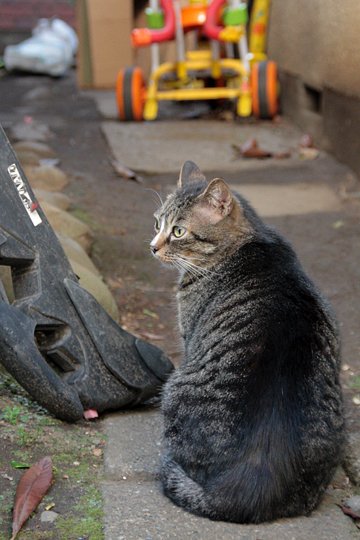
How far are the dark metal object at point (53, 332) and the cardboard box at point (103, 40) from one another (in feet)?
24.6

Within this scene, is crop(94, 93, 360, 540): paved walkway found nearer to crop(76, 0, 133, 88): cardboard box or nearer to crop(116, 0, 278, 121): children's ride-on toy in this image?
crop(116, 0, 278, 121): children's ride-on toy

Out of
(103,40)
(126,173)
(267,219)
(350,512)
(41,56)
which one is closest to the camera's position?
(350,512)

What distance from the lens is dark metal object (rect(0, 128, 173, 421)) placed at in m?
2.96

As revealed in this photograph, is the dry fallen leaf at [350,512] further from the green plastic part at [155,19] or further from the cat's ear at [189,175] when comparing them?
the green plastic part at [155,19]

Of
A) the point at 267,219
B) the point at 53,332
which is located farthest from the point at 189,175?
the point at 267,219

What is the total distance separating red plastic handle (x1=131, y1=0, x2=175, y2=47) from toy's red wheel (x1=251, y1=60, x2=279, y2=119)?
869 millimetres

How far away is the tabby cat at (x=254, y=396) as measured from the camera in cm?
249

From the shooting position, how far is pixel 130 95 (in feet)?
27.0

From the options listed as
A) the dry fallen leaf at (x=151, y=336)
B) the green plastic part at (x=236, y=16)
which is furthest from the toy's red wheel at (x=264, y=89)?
the dry fallen leaf at (x=151, y=336)

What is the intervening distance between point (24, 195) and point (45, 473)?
3.41 feet

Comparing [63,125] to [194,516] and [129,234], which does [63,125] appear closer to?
[129,234]

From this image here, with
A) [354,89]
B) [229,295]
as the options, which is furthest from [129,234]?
[229,295]

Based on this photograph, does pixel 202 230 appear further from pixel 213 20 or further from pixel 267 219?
pixel 213 20

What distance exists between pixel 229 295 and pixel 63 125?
5.91 metres
